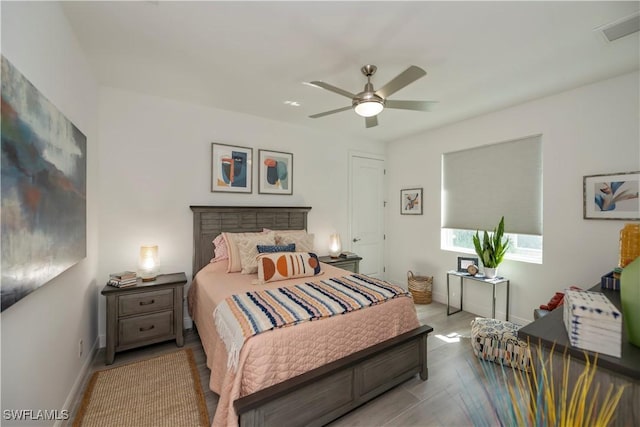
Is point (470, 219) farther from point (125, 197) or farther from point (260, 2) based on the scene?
point (125, 197)

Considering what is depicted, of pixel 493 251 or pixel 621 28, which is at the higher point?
pixel 621 28

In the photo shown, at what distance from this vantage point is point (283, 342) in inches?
67.1

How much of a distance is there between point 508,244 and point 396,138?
2412mm

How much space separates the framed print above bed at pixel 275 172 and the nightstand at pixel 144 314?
161cm

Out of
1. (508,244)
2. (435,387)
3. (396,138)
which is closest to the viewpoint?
(435,387)

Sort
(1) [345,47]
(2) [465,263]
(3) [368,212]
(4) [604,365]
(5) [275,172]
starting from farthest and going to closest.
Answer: (3) [368,212] → (5) [275,172] → (2) [465,263] → (1) [345,47] → (4) [604,365]

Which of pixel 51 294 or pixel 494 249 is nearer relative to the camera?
pixel 51 294

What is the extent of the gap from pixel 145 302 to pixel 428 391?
2669 millimetres

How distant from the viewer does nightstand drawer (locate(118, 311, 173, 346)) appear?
2.59 meters

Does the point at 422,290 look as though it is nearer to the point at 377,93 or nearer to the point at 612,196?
the point at 612,196

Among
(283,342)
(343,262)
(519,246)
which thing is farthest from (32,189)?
Answer: (519,246)

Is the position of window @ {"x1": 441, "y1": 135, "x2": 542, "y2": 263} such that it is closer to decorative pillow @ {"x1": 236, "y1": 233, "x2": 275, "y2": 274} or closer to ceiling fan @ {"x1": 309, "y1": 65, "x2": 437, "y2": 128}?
ceiling fan @ {"x1": 309, "y1": 65, "x2": 437, "y2": 128}

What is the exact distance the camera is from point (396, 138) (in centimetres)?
484

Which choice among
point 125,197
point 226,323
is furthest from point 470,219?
point 125,197
